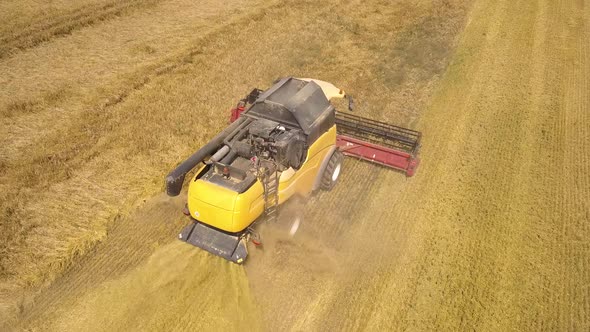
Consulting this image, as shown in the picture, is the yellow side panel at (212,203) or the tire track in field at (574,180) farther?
the tire track in field at (574,180)

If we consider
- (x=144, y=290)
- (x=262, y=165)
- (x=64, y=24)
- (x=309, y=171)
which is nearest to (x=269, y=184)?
(x=262, y=165)

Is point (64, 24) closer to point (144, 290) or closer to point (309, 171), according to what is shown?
point (309, 171)

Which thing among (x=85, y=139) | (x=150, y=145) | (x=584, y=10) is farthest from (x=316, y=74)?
(x=584, y=10)

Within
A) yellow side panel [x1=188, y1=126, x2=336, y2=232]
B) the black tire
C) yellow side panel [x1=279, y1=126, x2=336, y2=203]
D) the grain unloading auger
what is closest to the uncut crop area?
the black tire

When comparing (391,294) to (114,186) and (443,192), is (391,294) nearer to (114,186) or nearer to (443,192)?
(443,192)

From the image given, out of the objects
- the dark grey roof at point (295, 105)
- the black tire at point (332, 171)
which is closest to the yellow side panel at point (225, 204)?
the dark grey roof at point (295, 105)

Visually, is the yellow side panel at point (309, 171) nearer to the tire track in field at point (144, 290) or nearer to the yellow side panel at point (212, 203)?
the yellow side panel at point (212, 203)
